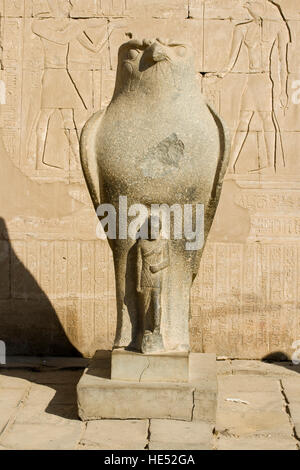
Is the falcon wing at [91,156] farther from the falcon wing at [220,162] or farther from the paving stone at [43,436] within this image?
the paving stone at [43,436]

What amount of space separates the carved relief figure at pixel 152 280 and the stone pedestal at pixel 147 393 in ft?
0.36

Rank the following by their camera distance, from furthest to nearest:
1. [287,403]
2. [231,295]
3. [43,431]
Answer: [231,295] < [287,403] < [43,431]

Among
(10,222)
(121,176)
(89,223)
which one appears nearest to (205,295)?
(89,223)

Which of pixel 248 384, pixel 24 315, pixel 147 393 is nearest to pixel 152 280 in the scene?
pixel 147 393

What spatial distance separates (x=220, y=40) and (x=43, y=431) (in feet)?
12.3

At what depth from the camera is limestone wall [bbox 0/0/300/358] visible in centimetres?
680

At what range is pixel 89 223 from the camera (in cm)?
688

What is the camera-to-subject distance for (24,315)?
692 cm

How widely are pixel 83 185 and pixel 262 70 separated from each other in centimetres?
183

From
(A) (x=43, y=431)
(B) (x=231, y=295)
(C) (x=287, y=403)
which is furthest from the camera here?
(B) (x=231, y=295)

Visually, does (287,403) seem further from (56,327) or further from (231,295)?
(56,327)

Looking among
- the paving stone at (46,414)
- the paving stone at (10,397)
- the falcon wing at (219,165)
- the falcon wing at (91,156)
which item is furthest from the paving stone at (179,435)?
the falcon wing at (91,156)

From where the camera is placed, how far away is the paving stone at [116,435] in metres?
4.49

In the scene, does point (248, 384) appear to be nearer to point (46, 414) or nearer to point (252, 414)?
point (252, 414)
